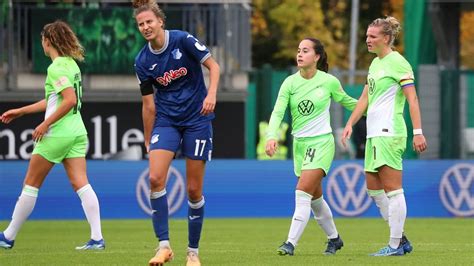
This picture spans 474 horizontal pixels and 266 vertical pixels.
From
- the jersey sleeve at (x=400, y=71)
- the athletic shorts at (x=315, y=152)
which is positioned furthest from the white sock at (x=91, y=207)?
the jersey sleeve at (x=400, y=71)

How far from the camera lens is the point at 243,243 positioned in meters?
15.1

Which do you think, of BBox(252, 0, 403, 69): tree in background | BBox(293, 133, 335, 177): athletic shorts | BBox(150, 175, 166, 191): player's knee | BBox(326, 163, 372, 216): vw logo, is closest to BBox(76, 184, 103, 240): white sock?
BBox(293, 133, 335, 177): athletic shorts

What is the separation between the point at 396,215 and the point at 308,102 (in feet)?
4.34

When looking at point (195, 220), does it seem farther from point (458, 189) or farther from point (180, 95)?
point (458, 189)

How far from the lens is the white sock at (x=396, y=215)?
12.5 m

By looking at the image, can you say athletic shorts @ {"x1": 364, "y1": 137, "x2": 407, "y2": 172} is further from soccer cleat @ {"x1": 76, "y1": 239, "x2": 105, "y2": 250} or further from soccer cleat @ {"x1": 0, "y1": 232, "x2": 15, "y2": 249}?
soccer cleat @ {"x1": 0, "y1": 232, "x2": 15, "y2": 249}

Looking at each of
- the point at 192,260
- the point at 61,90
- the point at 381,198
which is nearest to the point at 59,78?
the point at 61,90

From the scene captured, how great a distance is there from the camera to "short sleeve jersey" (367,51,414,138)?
12.5 metres

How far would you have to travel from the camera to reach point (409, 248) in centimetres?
1279

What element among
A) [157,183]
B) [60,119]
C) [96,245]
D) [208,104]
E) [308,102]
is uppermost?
[208,104]

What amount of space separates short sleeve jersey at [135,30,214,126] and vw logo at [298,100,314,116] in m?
1.70

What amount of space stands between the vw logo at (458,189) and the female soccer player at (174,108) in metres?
11.5

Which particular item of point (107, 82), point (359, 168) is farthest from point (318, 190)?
point (107, 82)

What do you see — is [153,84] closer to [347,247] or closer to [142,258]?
[142,258]
